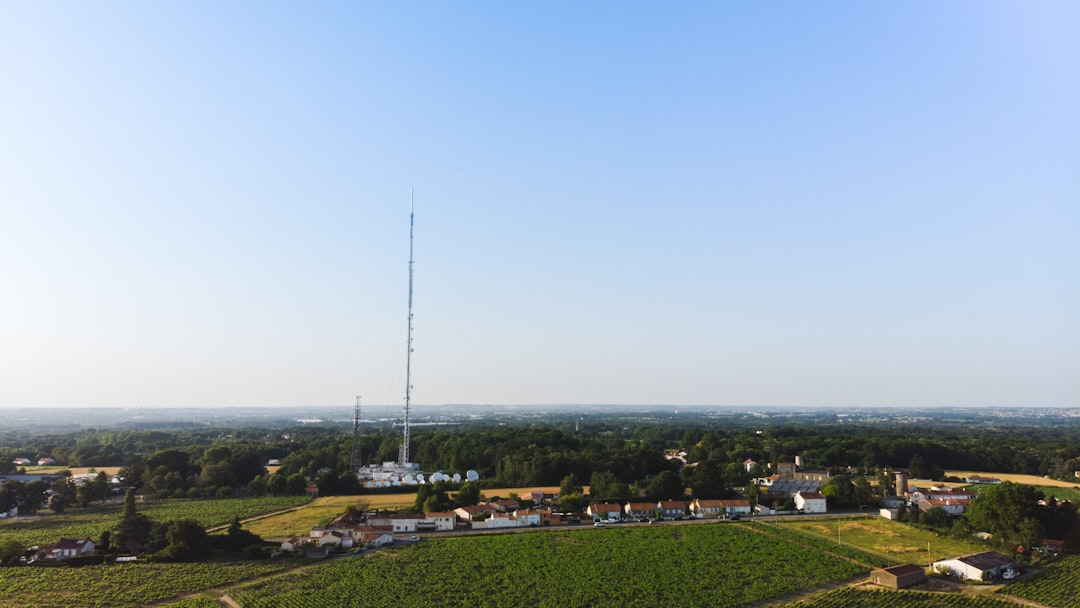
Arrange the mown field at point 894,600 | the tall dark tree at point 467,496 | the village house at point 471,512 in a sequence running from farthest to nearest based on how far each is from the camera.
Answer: the tall dark tree at point 467,496, the village house at point 471,512, the mown field at point 894,600

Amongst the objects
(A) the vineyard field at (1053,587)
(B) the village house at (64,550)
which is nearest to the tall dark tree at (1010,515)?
(A) the vineyard field at (1053,587)

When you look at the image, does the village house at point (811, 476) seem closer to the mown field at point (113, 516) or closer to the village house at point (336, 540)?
the village house at point (336, 540)

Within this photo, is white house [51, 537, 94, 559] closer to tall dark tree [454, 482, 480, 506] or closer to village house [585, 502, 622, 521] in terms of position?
tall dark tree [454, 482, 480, 506]

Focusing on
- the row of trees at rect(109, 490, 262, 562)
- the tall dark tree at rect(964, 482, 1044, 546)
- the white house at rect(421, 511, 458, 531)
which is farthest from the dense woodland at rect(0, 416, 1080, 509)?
the row of trees at rect(109, 490, 262, 562)

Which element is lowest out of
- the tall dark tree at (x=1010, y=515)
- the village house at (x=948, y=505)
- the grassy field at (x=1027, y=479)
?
the grassy field at (x=1027, y=479)

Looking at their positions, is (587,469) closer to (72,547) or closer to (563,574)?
(563,574)

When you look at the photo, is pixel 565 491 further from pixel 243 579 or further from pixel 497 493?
pixel 243 579

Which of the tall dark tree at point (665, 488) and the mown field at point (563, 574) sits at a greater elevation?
the tall dark tree at point (665, 488)
